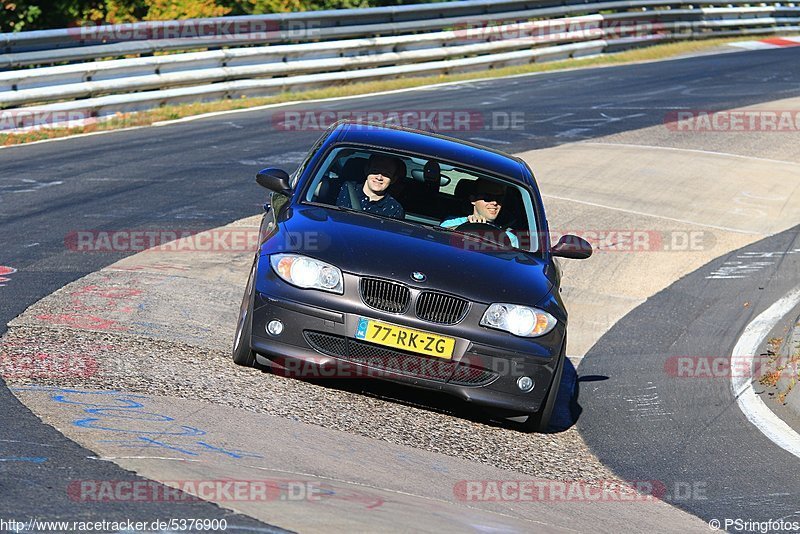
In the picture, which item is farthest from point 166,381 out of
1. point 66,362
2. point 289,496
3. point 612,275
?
point 612,275

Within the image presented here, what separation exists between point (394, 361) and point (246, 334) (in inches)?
36.7

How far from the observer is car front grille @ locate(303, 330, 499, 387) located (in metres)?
6.82

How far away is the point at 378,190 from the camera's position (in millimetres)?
8133

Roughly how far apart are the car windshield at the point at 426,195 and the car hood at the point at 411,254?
20 cm

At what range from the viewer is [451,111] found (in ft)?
64.5

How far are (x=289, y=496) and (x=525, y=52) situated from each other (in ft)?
75.7

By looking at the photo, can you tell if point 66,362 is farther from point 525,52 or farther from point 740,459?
point 525,52
